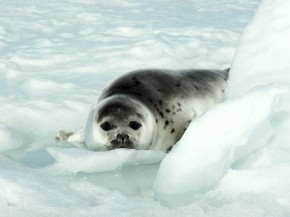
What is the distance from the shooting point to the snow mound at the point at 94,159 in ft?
8.77

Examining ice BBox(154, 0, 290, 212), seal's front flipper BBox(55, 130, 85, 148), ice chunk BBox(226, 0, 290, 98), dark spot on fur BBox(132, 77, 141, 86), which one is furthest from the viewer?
dark spot on fur BBox(132, 77, 141, 86)

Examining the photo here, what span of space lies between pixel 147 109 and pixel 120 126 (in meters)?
0.25

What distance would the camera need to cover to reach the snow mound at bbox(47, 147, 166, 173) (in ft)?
8.77

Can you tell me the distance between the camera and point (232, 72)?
2855 millimetres

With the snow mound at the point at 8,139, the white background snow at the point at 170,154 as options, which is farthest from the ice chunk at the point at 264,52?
the snow mound at the point at 8,139

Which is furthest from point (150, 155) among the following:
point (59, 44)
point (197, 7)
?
point (197, 7)

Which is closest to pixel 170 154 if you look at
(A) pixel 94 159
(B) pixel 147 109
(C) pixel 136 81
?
(A) pixel 94 159

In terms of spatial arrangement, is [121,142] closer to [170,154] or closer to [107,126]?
[107,126]

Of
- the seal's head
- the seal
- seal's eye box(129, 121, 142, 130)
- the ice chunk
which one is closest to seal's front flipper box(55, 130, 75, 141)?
the seal

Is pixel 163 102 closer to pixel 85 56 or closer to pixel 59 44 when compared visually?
pixel 85 56

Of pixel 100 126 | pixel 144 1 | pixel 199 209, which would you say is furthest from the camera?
pixel 144 1

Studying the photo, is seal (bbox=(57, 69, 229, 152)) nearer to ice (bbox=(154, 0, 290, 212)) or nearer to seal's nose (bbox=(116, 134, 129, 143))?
seal's nose (bbox=(116, 134, 129, 143))

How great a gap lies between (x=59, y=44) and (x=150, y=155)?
4593mm

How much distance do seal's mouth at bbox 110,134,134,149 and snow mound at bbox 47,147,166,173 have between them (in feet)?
0.76
